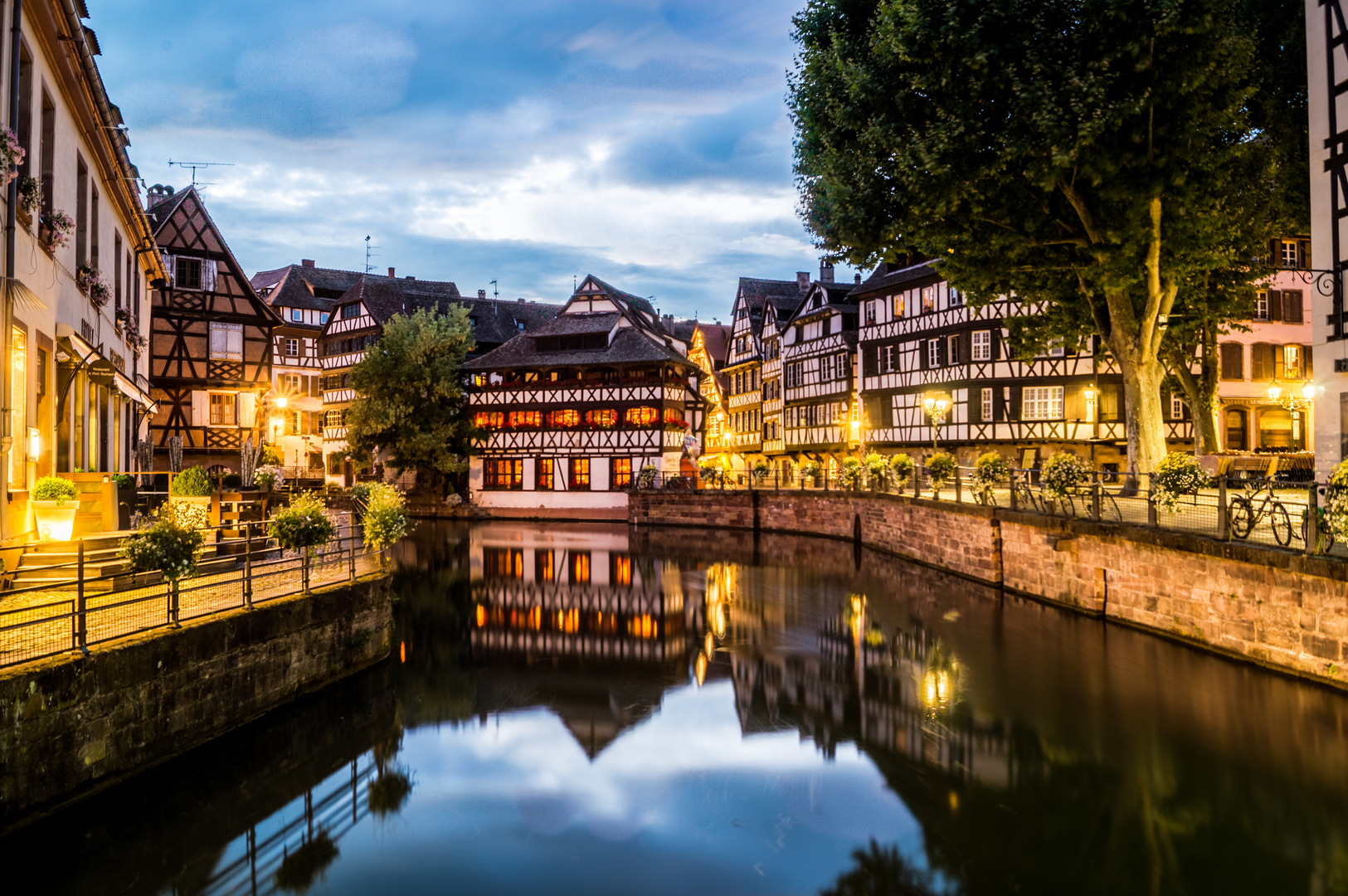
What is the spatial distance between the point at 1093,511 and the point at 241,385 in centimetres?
3209

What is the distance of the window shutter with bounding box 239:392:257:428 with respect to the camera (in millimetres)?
33875

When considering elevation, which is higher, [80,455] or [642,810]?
[80,455]

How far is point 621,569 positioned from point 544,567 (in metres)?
2.57

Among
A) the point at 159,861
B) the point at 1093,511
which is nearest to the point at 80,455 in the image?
the point at 159,861

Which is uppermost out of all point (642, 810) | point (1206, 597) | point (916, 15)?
point (916, 15)

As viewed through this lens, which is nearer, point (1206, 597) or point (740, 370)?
point (1206, 597)

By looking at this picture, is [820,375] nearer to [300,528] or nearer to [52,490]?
[300,528]

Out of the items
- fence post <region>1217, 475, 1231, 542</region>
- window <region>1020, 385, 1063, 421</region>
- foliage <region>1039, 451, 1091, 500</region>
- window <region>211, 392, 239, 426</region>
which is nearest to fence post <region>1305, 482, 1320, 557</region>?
fence post <region>1217, 475, 1231, 542</region>

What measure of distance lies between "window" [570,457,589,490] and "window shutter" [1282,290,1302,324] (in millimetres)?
32600

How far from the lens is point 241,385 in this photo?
36.2m

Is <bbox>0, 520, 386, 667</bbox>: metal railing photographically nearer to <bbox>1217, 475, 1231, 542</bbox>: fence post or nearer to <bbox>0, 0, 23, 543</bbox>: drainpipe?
<bbox>0, 0, 23, 543</bbox>: drainpipe

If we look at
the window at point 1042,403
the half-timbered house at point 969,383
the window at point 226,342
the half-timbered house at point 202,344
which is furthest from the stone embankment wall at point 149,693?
the window at point 1042,403

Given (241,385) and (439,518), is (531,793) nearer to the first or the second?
(241,385)

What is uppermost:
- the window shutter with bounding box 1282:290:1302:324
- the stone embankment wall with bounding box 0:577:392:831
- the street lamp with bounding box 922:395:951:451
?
the window shutter with bounding box 1282:290:1302:324
